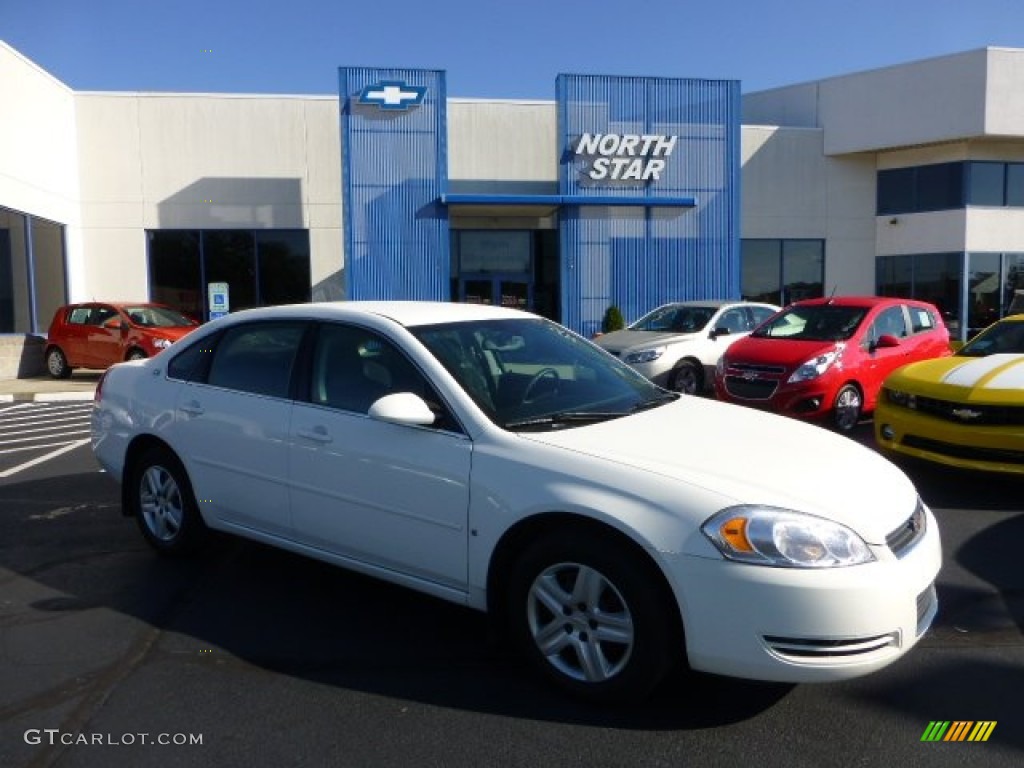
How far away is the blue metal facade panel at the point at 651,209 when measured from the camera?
2230cm

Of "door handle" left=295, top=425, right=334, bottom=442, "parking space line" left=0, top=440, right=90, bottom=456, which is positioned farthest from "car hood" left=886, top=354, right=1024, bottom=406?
"parking space line" left=0, top=440, right=90, bottom=456

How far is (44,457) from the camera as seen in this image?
28.1 feet

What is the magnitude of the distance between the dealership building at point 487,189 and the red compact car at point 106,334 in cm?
325

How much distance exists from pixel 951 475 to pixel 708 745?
16.7 feet

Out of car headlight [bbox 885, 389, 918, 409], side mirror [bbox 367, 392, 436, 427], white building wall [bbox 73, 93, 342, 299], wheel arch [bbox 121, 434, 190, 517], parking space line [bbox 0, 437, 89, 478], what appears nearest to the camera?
side mirror [bbox 367, 392, 436, 427]

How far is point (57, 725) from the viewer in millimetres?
3207

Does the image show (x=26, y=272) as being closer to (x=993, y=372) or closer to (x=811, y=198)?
(x=993, y=372)

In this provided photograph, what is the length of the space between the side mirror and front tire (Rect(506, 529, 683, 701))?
0.70m

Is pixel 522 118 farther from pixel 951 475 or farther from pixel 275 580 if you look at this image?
pixel 275 580

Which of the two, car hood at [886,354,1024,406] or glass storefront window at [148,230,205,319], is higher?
glass storefront window at [148,230,205,319]

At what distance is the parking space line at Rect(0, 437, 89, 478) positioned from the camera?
7.84 m

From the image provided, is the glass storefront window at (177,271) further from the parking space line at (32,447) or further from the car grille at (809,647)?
the car grille at (809,647)

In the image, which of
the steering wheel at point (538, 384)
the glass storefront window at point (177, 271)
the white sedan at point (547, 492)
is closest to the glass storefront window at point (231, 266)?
the glass storefront window at point (177, 271)

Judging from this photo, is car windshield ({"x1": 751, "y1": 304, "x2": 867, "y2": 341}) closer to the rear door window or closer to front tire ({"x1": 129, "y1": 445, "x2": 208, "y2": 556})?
the rear door window
